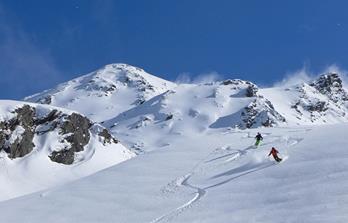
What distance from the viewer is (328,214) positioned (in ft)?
80.9

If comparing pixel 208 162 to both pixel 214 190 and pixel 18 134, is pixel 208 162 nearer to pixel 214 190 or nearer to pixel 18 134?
pixel 214 190

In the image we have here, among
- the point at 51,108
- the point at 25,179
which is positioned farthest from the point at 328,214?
the point at 51,108

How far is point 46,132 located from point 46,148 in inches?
137

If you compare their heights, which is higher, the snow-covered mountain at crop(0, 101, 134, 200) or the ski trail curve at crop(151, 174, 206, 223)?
the snow-covered mountain at crop(0, 101, 134, 200)

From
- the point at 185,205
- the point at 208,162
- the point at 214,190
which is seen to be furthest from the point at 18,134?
the point at 185,205

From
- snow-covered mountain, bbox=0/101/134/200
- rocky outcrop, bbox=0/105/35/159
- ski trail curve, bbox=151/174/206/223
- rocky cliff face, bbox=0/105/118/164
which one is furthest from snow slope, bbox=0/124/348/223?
rocky cliff face, bbox=0/105/118/164

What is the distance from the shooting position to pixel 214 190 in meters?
34.8

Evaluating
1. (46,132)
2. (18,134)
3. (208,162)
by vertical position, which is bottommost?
(208,162)

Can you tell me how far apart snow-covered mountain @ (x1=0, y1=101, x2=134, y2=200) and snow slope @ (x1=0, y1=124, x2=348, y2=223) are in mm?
35074

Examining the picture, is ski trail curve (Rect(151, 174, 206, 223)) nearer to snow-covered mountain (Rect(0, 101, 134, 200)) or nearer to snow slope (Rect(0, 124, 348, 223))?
snow slope (Rect(0, 124, 348, 223))

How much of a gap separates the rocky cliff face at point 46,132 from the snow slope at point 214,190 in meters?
39.7

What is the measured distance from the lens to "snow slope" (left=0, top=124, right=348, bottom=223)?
28.1m

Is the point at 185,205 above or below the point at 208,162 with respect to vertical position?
below

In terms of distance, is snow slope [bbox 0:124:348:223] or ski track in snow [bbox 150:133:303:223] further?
ski track in snow [bbox 150:133:303:223]
